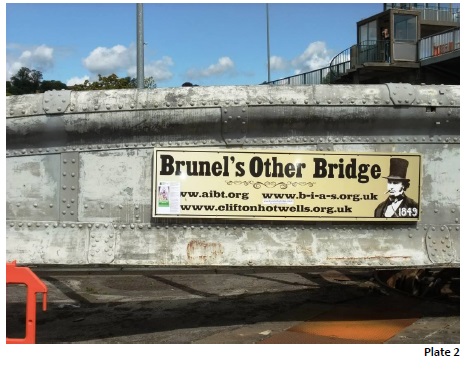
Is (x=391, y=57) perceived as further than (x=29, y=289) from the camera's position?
Yes

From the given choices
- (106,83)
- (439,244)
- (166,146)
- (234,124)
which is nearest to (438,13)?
(106,83)

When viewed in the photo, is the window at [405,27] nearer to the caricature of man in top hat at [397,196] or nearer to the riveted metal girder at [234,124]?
the caricature of man in top hat at [397,196]

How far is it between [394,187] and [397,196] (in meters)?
0.10

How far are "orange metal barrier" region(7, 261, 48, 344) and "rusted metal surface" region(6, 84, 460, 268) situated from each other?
39 cm

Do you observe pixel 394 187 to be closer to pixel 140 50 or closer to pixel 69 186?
pixel 69 186

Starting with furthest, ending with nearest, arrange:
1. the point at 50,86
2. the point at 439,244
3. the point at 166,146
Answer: the point at 50,86, the point at 439,244, the point at 166,146

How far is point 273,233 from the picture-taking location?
496cm

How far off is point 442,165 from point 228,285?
4.52 m

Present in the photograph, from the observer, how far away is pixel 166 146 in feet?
15.8

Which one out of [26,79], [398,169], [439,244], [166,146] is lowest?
[439,244]

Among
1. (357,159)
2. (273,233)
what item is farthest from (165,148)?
(357,159)

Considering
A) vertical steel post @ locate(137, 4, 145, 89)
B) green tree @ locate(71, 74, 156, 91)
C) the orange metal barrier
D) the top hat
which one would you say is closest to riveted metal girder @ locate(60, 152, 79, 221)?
the orange metal barrier

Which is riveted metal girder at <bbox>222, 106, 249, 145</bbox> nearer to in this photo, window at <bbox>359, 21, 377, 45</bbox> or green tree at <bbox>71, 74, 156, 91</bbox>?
green tree at <bbox>71, 74, 156, 91</bbox>

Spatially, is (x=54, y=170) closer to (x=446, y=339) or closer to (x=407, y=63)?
(x=446, y=339)
